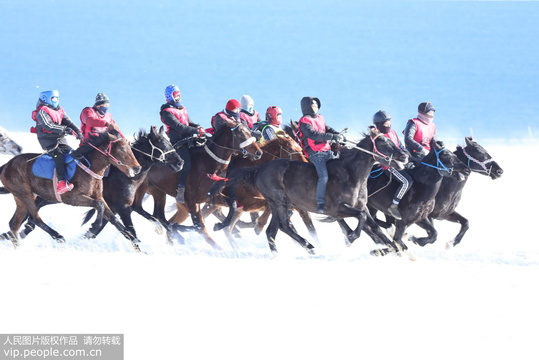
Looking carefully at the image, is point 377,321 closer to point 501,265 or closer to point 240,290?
point 240,290

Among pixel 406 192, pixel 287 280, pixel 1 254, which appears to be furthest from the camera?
pixel 406 192

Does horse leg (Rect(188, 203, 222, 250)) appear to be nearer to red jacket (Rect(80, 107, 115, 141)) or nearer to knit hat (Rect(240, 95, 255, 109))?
red jacket (Rect(80, 107, 115, 141))

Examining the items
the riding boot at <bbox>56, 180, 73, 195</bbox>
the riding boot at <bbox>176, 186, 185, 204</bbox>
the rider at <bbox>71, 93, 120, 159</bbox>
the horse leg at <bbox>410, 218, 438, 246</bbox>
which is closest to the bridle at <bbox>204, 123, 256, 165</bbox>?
the riding boot at <bbox>176, 186, 185, 204</bbox>

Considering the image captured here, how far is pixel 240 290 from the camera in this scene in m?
9.80

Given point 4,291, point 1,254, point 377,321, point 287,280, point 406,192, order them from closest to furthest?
point 377,321 < point 4,291 < point 287,280 < point 1,254 < point 406,192

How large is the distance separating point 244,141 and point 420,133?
2563 millimetres

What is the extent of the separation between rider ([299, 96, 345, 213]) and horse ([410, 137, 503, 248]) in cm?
180

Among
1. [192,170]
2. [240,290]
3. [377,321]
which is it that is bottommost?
[377,321]

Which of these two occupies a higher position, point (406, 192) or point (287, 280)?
point (406, 192)

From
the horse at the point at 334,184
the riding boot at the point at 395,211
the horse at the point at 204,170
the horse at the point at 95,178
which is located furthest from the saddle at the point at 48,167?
the riding boot at the point at 395,211

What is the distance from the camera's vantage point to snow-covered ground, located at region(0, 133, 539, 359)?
8102 millimetres

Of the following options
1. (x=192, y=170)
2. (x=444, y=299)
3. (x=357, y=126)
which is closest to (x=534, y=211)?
(x=192, y=170)

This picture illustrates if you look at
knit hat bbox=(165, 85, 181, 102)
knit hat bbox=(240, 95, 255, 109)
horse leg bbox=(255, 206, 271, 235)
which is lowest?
horse leg bbox=(255, 206, 271, 235)

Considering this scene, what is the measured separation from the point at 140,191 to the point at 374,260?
3.82 m
